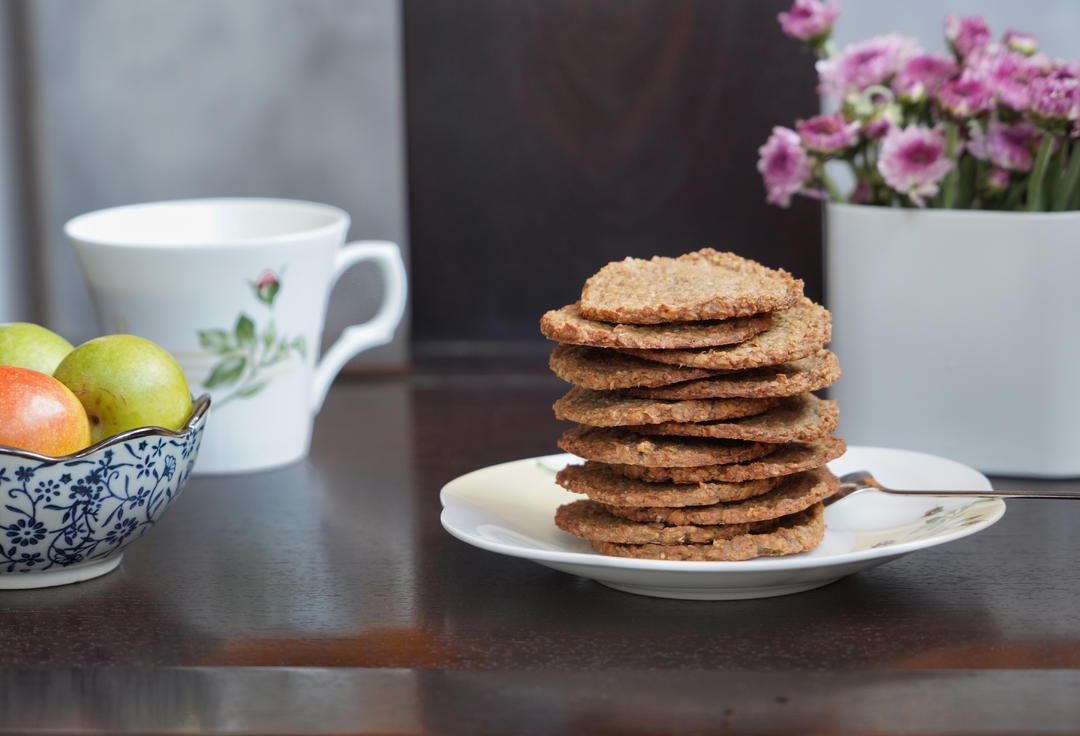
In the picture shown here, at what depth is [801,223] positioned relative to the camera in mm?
1496

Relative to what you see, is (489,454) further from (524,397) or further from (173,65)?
(173,65)

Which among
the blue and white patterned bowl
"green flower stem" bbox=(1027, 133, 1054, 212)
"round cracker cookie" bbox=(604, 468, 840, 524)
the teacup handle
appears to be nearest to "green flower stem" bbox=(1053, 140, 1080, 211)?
"green flower stem" bbox=(1027, 133, 1054, 212)

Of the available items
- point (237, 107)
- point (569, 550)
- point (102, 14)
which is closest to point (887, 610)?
point (569, 550)

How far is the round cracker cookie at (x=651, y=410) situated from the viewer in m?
0.66

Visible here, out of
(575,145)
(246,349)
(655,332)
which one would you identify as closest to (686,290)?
(655,332)

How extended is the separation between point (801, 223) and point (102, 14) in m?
0.82

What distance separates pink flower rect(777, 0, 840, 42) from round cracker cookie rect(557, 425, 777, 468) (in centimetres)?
42

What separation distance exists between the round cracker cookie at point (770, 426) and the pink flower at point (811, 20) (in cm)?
39

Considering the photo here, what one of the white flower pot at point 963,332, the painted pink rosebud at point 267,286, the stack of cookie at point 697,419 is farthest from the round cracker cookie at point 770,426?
the painted pink rosebud at point 267,286

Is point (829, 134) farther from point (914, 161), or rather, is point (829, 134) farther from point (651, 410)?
point (651, 410)

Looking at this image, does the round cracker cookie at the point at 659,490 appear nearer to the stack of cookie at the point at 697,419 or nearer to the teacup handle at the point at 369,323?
the stack of cookie at the point at 697,419

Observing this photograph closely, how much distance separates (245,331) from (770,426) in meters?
0.44

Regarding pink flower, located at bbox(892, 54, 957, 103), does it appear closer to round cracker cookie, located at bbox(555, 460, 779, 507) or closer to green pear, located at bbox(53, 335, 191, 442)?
round cracker cookie, located at bbox(555, 460, 779, 507)

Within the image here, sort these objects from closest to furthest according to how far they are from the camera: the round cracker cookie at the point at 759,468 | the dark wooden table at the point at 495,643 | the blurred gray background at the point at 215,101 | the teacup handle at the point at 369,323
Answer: the dark wooden table at the point at 495,643
the round cracker cookie at the point at 759,468
the teacup handle at the point at 369,323
the blurred gray background at the point at 215,101
